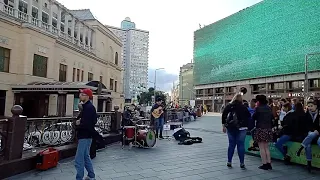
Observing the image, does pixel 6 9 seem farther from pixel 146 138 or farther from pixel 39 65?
pixel 146 138

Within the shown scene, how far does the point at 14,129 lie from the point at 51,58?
22.2 m

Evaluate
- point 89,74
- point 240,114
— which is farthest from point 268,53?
point 240,114

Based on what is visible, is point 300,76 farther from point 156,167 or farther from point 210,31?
point 156,167

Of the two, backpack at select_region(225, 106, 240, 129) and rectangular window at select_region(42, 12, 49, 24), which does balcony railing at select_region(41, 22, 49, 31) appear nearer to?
rectangular window at select_region(42, 12, 49, 24)

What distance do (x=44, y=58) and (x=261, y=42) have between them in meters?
56.9

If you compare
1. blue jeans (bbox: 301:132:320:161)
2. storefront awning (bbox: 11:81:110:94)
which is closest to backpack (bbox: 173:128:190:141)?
blue jeans (bbox: 301:132:320:161)

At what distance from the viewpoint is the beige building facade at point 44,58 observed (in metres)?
21.5

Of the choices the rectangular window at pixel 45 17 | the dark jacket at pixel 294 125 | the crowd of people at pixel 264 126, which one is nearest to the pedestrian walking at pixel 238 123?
the crowd of people at pixel 264 126

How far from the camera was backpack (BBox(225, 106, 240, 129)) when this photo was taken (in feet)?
22.1

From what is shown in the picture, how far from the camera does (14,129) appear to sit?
620 cm

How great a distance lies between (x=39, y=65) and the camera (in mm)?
25062

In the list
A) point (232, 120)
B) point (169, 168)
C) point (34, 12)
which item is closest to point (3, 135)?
point (169, 168)

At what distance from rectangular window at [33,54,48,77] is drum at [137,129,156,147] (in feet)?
60.0

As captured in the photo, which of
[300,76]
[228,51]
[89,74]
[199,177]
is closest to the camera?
[199,177]
